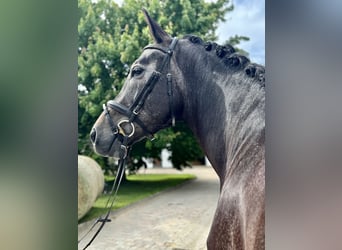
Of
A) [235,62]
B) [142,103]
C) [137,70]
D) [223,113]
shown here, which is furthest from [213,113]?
[137,70]

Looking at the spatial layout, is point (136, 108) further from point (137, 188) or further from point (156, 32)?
point (137, 188)

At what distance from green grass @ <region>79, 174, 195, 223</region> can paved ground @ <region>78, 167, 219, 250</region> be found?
40mm

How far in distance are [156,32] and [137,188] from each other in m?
1.08

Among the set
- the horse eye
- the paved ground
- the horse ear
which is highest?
the horse ear

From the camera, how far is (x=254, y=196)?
1760 millimetres

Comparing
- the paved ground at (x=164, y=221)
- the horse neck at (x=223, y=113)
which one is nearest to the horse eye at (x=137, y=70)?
the horse neck at (x=223, y=113)

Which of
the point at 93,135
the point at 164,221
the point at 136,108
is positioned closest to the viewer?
the point at 136,108

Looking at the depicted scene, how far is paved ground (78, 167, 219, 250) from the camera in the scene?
6.79ft

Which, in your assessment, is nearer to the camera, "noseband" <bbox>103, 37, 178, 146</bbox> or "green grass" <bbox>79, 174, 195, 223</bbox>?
"noseband" <bbox>103, 37, 178, 146</bbox>

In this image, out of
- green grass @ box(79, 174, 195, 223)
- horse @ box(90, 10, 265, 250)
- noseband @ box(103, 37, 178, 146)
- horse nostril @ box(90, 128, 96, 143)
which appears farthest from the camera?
green grass @ box(79, 174, 195, 223)

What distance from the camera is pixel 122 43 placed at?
85.0 inches

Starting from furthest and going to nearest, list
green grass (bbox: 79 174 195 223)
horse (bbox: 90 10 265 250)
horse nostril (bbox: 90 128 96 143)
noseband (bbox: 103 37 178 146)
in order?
green grass (bbox: 79 174 195 223) < horse nostril (bbox: 90 128 96 143) < noseband (bbox: 103 37 178 146) < horse (bbox: 90 10 265 250)

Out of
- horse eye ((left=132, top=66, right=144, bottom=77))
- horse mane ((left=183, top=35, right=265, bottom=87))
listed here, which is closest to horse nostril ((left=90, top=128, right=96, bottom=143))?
horse eye ((left=132, top=66, right=144, bottom=77))

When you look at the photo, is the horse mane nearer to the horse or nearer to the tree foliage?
the horse
